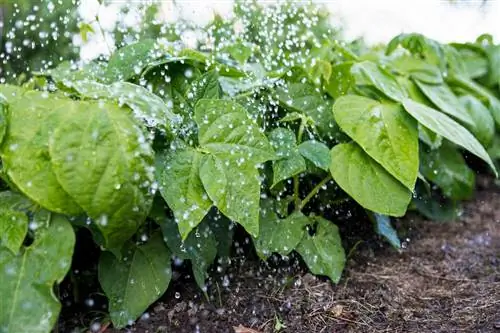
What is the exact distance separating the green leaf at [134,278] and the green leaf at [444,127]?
81cm

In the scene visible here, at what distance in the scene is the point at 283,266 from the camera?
180cm

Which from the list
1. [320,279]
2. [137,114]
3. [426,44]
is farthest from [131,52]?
[426,44]

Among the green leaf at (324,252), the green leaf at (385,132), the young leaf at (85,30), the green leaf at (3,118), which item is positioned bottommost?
the green leaf at (324,252)

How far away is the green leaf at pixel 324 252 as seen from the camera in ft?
5.69

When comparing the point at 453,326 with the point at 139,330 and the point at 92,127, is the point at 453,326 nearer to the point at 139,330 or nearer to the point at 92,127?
the point at 139,330

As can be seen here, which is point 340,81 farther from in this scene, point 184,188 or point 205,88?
point 184,188

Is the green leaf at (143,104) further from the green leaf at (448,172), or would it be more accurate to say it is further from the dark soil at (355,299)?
the green leaf at (448,172)

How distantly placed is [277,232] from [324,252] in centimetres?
16

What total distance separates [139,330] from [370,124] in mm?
850

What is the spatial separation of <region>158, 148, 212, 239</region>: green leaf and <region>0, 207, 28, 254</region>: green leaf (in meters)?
0.31

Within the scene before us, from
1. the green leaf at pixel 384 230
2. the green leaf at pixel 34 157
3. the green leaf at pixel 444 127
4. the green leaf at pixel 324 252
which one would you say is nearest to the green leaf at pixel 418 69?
the green leaf at pixel 444 127

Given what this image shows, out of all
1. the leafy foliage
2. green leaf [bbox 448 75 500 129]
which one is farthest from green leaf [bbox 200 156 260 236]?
green leaf [bbox 448 75 500 129]

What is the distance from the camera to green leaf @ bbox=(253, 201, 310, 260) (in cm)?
167

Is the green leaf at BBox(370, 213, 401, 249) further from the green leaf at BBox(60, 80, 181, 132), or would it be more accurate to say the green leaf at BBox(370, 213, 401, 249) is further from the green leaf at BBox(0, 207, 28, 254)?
the green leaf at BBox(0, 207, 28, 254)
